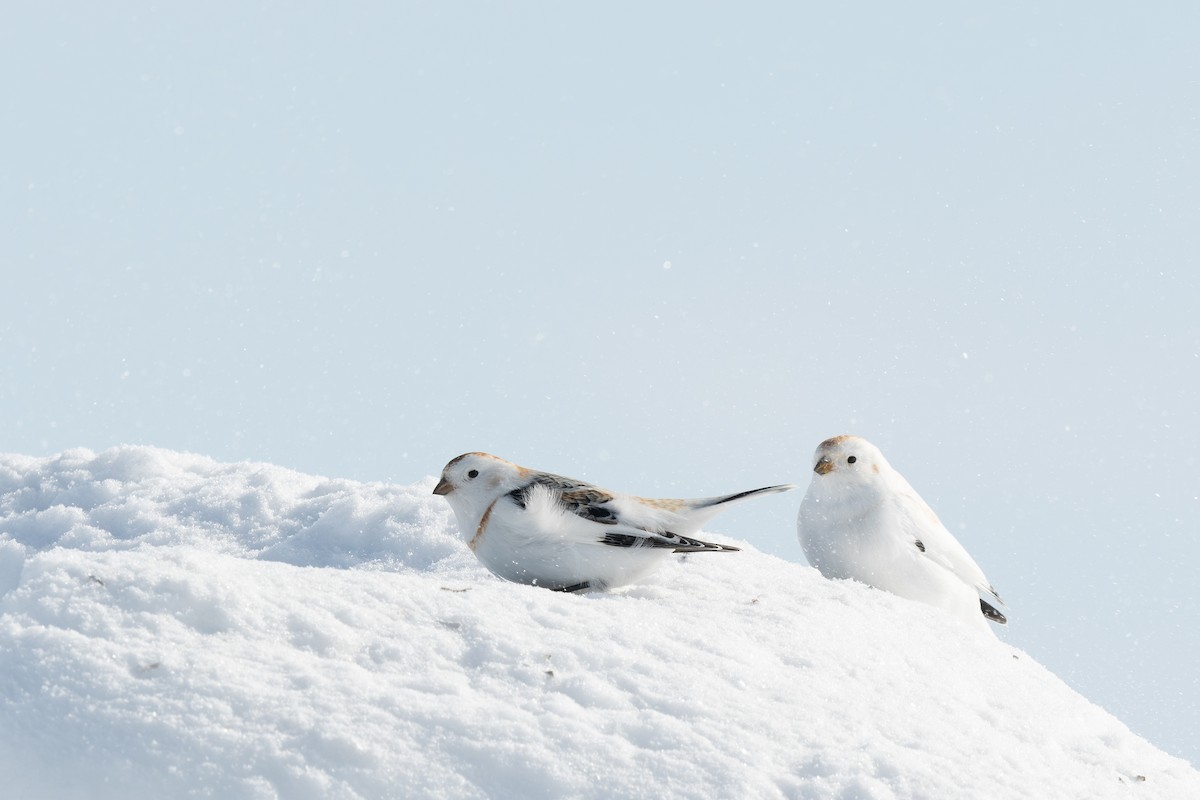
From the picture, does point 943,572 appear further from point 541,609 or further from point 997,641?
point 541,609

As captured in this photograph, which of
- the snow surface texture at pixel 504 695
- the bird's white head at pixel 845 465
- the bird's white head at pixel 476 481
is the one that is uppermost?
the bird's white head at pixel 845 465

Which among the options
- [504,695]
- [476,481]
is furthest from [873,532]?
[504,695]

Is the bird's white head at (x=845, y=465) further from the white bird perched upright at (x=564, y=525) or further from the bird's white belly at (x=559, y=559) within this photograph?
the bird's white belly at (x=559, y=559)

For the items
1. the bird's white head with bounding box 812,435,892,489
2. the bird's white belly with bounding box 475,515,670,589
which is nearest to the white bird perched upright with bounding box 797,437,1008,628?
the bird's white head with bounding box 812,435,892,489

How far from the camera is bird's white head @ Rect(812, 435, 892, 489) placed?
631 centimetres

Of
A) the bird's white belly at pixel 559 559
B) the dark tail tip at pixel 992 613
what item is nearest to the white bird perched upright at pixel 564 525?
the bird's white belly at pixel 559 559

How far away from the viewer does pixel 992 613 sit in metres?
6.97

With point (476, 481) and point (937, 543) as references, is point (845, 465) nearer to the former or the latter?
point (937, 543)

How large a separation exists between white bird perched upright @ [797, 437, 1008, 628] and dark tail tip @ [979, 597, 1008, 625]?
1.59 feet

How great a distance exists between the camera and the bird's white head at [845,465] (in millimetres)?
6309

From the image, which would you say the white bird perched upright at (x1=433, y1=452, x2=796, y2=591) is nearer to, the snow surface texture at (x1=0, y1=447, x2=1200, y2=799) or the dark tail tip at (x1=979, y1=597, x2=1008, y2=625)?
the snow surface texture at (x1=0, y1=447, x2=1200, y2=799)

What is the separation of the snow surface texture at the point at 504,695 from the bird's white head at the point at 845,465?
88cm

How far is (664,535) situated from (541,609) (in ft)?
2.96

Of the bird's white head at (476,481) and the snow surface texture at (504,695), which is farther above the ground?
the bird's white head at (476,481)
